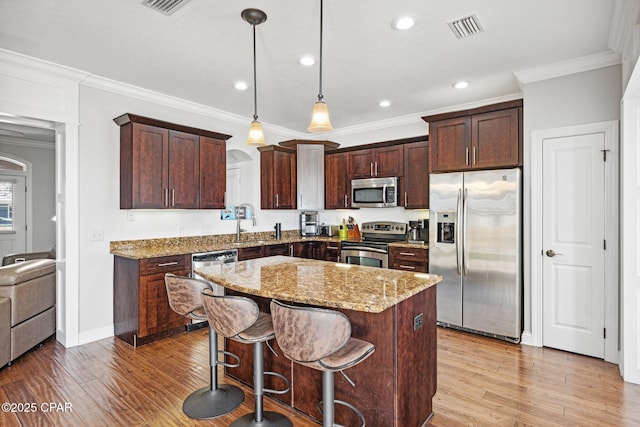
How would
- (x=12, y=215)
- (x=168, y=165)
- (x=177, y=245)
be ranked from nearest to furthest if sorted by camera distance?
(x=168, y=165)
(x=177, y=245)
(x=12, y=215)

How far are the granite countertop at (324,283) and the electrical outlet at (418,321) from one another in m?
0.20

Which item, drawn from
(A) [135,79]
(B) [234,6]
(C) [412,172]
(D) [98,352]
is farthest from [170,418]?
(C) [412,172]

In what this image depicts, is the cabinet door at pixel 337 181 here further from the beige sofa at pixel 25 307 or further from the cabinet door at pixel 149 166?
the beige sofa at pixel 25 307

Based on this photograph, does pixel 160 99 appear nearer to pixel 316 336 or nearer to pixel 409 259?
pixel 409 259

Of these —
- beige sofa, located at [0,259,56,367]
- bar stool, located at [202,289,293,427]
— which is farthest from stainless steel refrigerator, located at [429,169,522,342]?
beige sofa, located at [0,259,56,367]

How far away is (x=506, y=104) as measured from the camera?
3730 mm

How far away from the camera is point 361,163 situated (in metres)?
5.44

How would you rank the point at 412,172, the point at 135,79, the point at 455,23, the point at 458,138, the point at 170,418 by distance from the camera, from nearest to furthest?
the point at 170,418 < the point at 455,23 < the point at 135,79 < the point at 458,138 < the point at 412,172

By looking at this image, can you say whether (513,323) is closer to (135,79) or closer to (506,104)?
(506,104)

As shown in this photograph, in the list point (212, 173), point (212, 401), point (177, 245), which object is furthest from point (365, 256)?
point (212, 401)

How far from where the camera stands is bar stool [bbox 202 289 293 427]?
6.37ft

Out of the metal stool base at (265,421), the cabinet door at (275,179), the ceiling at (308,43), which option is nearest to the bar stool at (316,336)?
the metal stool base at (265,421)

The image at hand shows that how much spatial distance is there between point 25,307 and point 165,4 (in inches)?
120

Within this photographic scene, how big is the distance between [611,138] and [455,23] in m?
1.82
